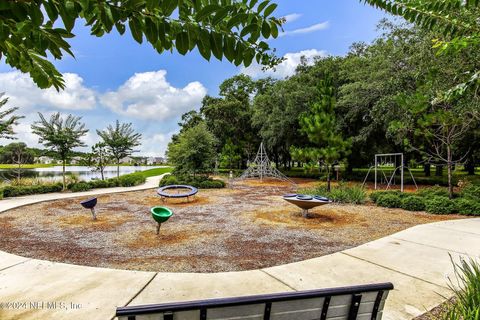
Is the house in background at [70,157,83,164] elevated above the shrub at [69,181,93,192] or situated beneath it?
elevated above

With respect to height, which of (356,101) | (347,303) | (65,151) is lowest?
(347,303)

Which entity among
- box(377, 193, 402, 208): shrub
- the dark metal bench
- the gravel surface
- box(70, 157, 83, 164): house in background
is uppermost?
box(70, 157, 83, 164): house in background

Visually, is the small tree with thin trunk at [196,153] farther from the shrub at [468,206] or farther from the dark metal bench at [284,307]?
the dark metal bench at [284,307]

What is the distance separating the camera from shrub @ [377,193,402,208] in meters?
10.6

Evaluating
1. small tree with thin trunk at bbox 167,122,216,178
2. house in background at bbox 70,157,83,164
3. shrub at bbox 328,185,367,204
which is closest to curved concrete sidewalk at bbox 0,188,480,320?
shrub at bbox 328,185,367,204

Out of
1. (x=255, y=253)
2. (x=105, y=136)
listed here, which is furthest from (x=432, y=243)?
(x=105, y=136)

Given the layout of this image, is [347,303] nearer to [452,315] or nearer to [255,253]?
[452,315]

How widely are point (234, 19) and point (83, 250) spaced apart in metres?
5.85

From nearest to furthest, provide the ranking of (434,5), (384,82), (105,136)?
(434,5)
(384,82)
(105,136)

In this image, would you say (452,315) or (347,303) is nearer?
(347,303)

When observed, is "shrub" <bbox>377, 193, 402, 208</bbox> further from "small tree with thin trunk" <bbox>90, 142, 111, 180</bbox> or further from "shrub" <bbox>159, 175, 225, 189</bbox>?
"small tree with thin trunk" <bbox>90, 142, 111, 180</bbox>

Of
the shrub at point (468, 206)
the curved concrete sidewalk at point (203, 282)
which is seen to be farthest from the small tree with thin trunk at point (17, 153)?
the shrub at point (468, 206)

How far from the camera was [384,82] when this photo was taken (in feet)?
44.4

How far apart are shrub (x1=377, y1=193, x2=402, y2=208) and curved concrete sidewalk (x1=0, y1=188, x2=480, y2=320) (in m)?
5.82
